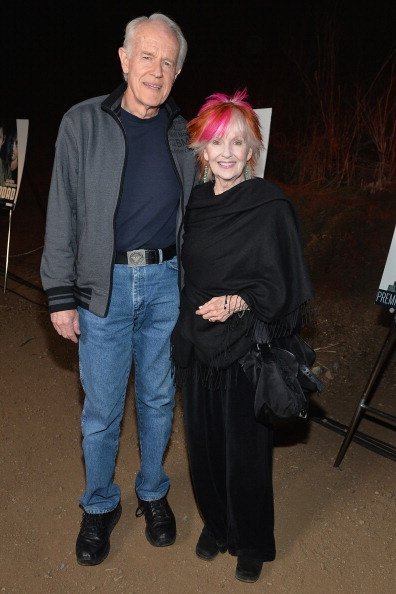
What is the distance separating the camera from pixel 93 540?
8.50 feet

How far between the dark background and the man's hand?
6.57 metres

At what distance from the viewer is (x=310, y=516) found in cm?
292

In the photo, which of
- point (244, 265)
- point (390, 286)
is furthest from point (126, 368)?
point (390, 286)

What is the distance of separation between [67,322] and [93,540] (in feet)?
3.35

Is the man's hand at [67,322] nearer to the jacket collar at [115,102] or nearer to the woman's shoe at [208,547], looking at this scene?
the jacket collar at [115,102]

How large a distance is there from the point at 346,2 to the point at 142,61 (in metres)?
8.11

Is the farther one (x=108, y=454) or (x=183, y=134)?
(x=108, y=454)

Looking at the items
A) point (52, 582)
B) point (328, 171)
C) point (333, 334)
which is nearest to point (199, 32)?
point (328, 171)

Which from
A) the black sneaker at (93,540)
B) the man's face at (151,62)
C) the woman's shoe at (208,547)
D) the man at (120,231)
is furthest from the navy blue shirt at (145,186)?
the woman's shoe at (208,547)

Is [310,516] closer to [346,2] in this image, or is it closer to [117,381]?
[117,381]

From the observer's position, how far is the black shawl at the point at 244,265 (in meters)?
2.04

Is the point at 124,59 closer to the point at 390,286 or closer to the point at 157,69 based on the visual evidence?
the point at 157,69

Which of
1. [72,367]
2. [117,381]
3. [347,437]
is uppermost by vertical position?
[117,381]

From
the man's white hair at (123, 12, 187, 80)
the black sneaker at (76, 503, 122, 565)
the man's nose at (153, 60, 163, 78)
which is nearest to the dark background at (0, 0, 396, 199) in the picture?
the man's white hair at (123, 12, 187, 80)
